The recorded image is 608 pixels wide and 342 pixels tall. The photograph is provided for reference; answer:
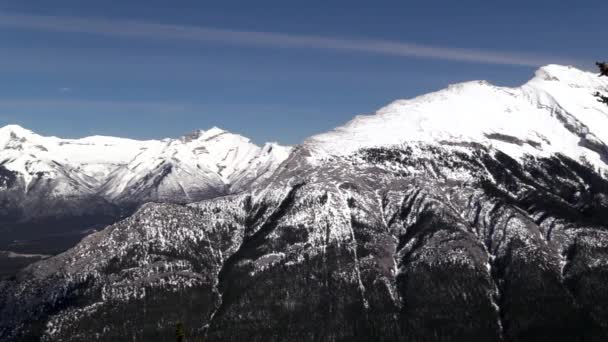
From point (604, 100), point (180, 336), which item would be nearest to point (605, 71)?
point (604, 100)

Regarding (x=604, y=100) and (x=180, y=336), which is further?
(x=180, y=336)

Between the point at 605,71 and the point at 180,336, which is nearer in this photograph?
the point at 605,71

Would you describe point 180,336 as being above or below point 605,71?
below

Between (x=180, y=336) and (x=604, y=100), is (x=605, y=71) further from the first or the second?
(x=180, y=336)

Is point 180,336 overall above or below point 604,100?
below
